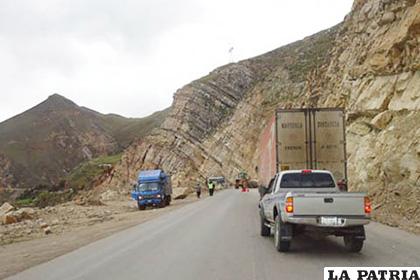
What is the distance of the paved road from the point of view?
377 inches

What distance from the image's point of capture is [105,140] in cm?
18762

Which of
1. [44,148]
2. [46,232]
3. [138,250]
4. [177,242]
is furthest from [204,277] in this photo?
[44,148]

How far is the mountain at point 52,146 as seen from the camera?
163 m

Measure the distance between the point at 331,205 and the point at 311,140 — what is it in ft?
35.4

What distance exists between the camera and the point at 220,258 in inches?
440

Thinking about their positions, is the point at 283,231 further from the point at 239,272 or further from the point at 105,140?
the point at 105,140

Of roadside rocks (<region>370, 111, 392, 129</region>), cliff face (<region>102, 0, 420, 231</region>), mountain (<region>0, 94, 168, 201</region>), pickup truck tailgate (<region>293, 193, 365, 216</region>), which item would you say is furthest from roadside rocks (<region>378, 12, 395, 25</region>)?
mountain (<region>0, 94, 168, 201</region>)

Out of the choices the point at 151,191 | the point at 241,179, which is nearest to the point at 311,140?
the point at 151,191

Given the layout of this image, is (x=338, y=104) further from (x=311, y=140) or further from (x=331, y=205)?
(x=331, y=205)

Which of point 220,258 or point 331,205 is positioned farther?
point 220,258

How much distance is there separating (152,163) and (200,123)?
11042 millimetres

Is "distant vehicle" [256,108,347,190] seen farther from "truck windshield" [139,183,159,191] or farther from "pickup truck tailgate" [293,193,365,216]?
"truck windshield" [139,183,159,191]

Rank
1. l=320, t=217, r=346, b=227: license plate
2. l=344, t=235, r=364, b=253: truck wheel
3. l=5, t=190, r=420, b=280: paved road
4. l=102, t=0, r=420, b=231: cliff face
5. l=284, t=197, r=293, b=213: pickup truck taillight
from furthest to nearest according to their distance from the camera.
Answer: l=102, t=0, r=420, b=231: cliff face
l=344, t=235, r=364, b=253: truck wheel
l=284, t=197, r=293, b=213: pickup truck taillight
l=320, t=217, r=346, b=227: license plate
l=5, t=190, r=420, b=280: paved road

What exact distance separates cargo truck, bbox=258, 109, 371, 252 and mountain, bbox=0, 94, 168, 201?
135744 mm
